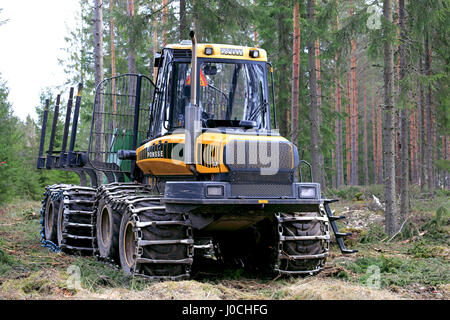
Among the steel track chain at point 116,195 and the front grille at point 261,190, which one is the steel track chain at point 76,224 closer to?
the steel track chain at point 116,195

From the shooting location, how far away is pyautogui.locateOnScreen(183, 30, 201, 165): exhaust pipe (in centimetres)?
689

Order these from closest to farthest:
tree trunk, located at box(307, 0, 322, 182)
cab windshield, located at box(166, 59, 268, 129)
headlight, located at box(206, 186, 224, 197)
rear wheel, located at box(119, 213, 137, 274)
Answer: headlight, located at box(206, 186, 224, 197) < rear wheel, located at box(119, 213, 137, 274) < cab windshield, located at box(166, 59, 268, 129) < tree trunk, located at box(307, 0, 322, 182)

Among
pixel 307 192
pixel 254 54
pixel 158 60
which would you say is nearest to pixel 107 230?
pixel 158 60

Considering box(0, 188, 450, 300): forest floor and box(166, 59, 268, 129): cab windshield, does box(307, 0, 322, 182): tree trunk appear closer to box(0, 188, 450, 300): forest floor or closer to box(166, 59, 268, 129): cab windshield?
box(0, 188, 450, 300): forest floor

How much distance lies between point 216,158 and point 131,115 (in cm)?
361

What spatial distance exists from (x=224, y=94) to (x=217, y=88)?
0.47 ft

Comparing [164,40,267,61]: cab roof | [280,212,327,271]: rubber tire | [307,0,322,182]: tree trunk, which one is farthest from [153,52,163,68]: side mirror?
[307,0,322,182]: tree trunk

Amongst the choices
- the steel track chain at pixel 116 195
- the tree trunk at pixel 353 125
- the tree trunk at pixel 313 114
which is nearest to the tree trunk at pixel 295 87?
the tree trunk at pixel 313 114

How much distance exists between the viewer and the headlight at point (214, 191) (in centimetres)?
670

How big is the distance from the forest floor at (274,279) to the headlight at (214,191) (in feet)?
3.74

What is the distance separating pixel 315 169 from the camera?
1551 centimetres

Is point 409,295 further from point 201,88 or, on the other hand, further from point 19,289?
point 19,289

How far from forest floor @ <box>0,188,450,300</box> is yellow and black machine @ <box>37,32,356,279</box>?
0.41 metres
